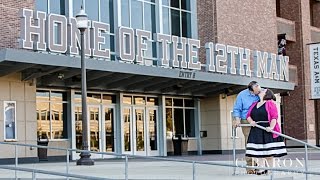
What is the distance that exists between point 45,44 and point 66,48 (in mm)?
960

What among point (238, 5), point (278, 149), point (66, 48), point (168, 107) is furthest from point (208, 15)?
Result: point (278, 149)

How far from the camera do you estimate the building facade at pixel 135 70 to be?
859 inches

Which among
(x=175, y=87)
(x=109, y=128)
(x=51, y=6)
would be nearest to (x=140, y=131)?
(x=109, y=128)

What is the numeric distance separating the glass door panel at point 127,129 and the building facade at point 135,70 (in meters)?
0.05

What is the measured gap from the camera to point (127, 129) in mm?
27953

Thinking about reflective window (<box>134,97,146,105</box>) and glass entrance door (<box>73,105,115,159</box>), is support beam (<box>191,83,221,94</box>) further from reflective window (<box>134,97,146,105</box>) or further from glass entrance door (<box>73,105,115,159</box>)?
glass entrance door (<box>73,105,115,159</box>)

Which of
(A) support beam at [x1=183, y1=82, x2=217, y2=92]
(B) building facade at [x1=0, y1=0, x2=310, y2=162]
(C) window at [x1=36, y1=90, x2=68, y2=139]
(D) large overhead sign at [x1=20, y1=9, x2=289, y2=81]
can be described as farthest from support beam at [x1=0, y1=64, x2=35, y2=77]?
(A) support beam at [x1=183, y1=82, x2=217, y2=92]

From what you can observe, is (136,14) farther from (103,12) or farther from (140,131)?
(140,131)

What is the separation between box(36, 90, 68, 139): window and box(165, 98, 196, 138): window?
664 cm

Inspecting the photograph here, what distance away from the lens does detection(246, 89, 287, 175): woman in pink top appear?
12.9m

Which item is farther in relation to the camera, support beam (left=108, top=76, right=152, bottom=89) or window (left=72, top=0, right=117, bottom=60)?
window (left=72, top=0, right=117, bottom=60)

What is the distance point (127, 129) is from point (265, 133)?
15.5 meters

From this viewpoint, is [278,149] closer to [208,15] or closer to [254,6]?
[208,15]

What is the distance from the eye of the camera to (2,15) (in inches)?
850
